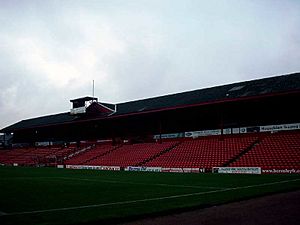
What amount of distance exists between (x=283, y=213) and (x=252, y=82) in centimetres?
2912

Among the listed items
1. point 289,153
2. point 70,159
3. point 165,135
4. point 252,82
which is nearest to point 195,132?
point 165,135

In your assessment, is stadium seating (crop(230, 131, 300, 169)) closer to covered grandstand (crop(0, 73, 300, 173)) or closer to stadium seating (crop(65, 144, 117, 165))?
covered grandstand (crop(0, 73, 300, 173))

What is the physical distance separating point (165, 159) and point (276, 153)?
11.3 meters

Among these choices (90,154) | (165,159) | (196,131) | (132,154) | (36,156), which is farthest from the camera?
(36,156)

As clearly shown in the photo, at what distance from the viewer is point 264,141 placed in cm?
3228

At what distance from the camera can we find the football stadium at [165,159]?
37.8ft

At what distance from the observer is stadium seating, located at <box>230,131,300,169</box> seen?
2667 centimetres

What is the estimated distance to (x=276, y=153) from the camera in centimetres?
2873

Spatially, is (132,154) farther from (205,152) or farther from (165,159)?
(205,152)

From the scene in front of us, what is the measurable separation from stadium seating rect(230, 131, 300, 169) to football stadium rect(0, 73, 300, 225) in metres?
0.08

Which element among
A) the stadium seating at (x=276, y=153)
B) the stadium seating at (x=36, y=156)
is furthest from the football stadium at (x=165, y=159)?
the stadium seating at (x=36, y=156)

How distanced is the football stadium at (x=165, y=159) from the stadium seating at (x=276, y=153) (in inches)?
3.3

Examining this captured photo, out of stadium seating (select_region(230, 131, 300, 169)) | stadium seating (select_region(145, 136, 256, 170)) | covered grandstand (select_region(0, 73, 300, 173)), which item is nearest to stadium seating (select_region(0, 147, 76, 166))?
covered grandstand (select_region(0, 73, 300, 173))

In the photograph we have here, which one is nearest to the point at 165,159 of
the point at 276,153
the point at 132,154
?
the point at 132,154
